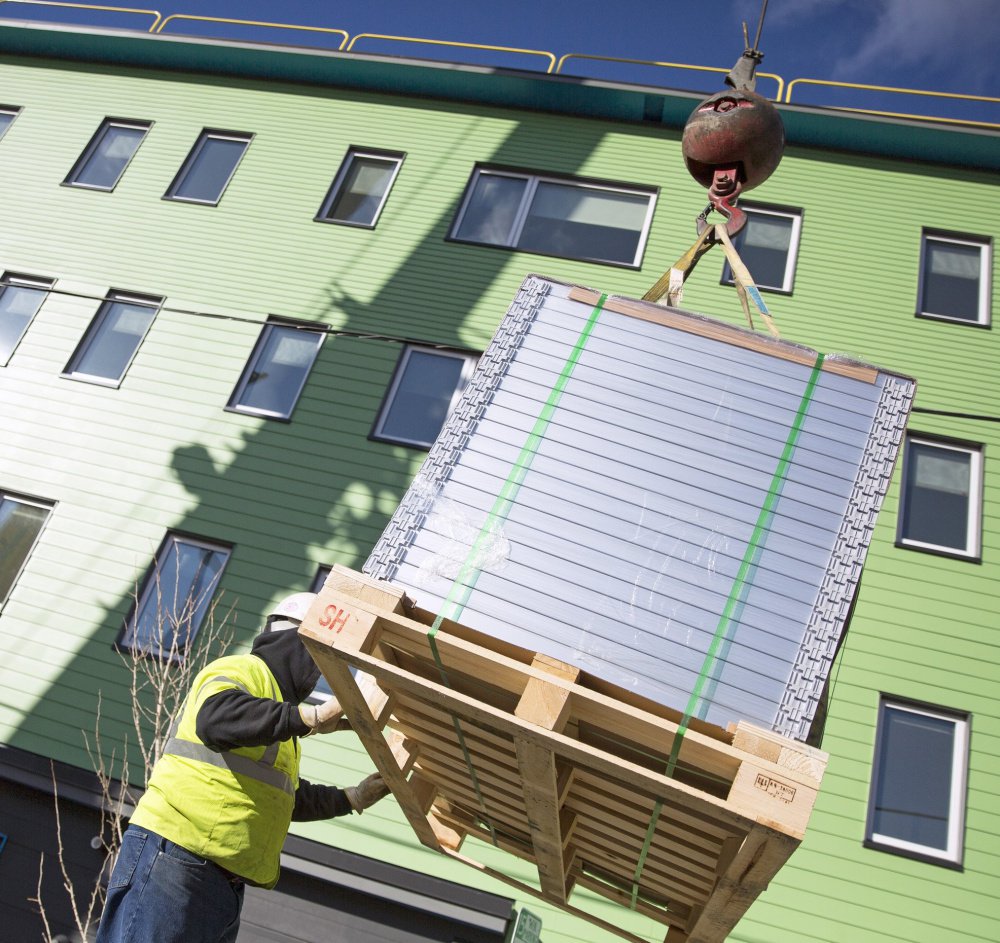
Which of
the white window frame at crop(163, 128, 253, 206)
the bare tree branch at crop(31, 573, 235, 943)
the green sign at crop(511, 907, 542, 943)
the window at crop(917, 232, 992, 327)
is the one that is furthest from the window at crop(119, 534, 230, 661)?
the window at crop(917, 232, 992, 327)

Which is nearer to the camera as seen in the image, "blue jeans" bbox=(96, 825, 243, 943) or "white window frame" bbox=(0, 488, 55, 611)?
"blue jeans" bbox=(96, 825, 243, 943)

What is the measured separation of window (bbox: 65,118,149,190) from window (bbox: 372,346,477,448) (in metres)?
6.68

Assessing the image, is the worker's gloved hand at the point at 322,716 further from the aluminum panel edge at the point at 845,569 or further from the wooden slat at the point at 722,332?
the wooden slat at the point at 722,332

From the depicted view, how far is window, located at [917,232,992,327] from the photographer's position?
12.3 meters

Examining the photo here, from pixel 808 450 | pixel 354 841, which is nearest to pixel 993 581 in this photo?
pixel 354 841

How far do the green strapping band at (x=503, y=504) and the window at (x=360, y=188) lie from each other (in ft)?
36.4

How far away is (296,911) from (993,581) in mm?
8453

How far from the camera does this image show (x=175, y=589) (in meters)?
11.6

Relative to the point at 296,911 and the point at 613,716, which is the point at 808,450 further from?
the point at 296,911

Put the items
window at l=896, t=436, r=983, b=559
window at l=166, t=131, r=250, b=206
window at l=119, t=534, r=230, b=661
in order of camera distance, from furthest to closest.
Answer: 1. window at l=166, t=131, r=250, b=206
2. window at l=119, t=534, r=230, b=661
3. window at l=896, t=436, r=983, b=559

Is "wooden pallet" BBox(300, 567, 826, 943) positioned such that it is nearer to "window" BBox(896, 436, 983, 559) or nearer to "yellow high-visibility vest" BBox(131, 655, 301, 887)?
"yellow high-visibility vest" BBox(131, 655, 301, 887)

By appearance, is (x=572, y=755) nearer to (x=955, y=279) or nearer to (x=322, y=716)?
(x=322, y=716)

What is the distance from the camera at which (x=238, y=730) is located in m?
3.67

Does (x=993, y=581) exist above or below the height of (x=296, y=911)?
above
